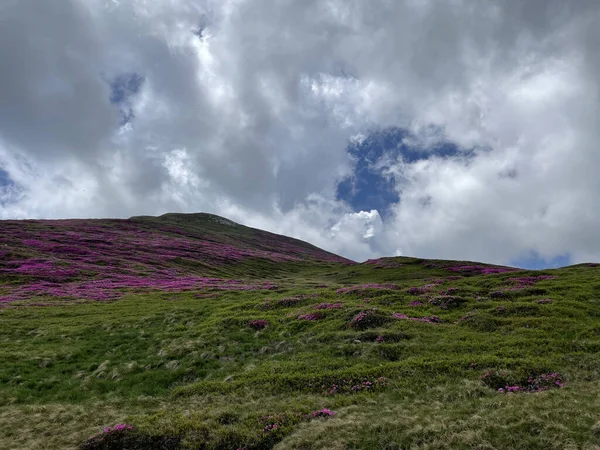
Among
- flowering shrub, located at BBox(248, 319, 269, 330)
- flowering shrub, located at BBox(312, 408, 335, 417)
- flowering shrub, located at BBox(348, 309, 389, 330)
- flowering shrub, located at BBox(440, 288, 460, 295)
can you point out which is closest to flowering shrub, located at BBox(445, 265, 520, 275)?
flowering shrub, located at BBox(440, 288, 460, 295)

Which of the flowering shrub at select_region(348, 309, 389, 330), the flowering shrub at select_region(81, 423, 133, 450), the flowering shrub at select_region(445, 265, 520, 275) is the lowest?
the flowering shrub at select_region(81, 423, 133, 450)

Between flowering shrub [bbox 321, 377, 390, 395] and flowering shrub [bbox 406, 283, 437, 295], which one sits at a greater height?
flowering shrub [bbox 406, 283, 437, 295]

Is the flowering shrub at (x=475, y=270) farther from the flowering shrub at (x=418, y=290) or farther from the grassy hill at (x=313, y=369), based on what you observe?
the flowering shrub at (x=418, y=290)

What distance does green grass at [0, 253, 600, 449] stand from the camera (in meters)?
13.9

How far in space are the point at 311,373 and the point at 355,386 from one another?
3.13m

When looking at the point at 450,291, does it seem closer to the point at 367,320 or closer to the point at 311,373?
the point at 367,320

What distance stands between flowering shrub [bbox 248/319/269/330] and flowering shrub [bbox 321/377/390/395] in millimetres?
13849

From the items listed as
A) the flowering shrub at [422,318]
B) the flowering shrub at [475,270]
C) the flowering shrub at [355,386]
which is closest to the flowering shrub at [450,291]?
the flowering shrub at [422,318]

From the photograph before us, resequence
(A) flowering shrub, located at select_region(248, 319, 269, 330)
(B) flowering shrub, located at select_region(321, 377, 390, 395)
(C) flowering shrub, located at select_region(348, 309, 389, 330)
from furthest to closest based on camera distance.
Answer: (A) flowering shrub, located at select_region(248, 319, 269, 330)
(C) flowering shrub, located at select_region(348, 309, 389, 330)
(B) flowering shrub, located at select_region(321, 377, 390, 395)

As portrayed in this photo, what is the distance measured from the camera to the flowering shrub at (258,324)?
3238 centimetres

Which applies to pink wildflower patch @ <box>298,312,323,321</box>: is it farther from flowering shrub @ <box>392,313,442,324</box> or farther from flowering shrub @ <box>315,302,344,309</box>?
flowering shrub @ <box>392,313,442,324</box>

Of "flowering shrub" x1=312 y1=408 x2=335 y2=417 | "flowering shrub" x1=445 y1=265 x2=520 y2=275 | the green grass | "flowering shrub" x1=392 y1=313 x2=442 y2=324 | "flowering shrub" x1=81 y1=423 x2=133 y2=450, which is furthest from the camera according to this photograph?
"flowering shrub" x1=445 y1=265 x2=520 y2=275

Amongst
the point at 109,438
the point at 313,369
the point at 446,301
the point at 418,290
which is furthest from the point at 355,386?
the point at 418,290

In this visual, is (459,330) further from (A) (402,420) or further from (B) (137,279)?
(B) (137,279)
